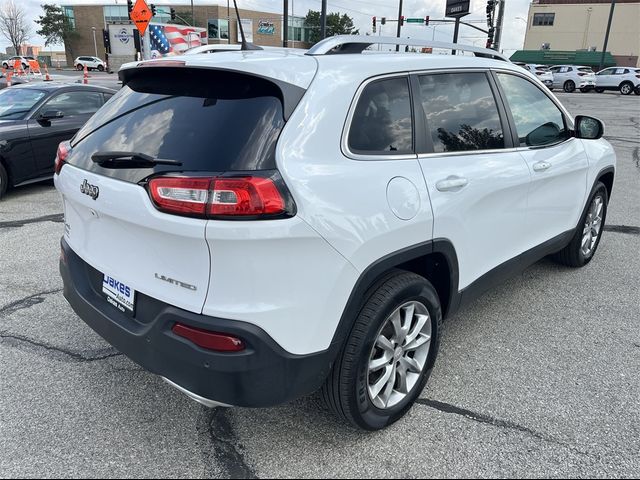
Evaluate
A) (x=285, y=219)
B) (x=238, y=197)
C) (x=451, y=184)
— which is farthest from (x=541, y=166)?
(x=238, y=197)

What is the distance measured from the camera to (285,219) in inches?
78.5

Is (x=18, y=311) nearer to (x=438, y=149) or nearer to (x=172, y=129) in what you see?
(x=172, y=129)

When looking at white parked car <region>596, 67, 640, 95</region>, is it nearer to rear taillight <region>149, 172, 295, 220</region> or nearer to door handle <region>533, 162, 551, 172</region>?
door handle <region>533, 162, 551, 172</region>

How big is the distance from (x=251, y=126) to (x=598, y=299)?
11.4ft

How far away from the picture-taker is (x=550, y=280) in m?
4.58

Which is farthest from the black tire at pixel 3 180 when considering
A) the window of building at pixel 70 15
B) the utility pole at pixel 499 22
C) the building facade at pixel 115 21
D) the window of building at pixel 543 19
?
the window of building at pixel 70 15

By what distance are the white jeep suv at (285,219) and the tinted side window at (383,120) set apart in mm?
10

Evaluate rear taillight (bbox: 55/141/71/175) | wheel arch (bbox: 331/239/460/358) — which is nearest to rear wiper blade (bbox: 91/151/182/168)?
rear taillight (bbox: 55/141/71/175)

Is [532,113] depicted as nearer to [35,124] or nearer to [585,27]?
[35,124]

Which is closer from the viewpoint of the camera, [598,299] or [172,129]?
[172,129]

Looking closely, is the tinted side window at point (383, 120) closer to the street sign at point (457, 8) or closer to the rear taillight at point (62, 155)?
the rear taillight at point (62, 155)

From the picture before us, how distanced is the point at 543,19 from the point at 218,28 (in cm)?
4478

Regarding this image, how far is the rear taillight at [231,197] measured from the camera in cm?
195

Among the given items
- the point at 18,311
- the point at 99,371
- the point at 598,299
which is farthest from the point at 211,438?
the point at 598,299
